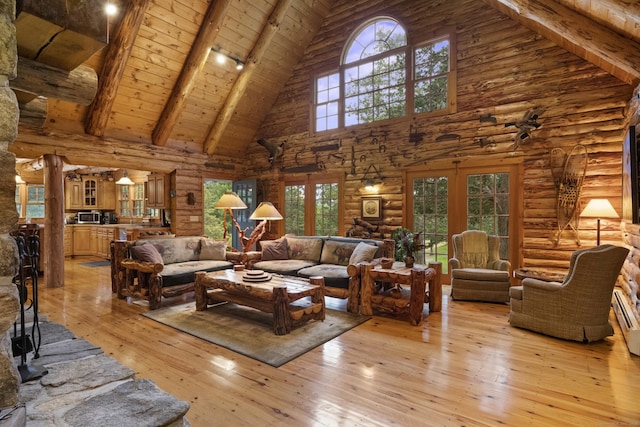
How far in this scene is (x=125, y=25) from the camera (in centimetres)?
511

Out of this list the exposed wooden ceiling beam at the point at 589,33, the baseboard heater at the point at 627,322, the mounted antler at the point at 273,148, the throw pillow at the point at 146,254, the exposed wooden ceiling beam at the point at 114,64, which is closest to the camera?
the baseboard heater at the point at 627,322

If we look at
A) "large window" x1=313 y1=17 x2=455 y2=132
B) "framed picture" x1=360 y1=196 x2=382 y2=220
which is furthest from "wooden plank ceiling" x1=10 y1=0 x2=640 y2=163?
"framed picture" x1=360 y1=196 x2=382 y2=220

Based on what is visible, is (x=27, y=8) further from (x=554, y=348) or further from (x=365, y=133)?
(x=365, y=133)

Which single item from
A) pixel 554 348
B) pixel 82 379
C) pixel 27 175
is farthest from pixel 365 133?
pixel 27 175

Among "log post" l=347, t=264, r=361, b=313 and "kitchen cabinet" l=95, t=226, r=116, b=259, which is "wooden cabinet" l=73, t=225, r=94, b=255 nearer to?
"kitchen cabinet" l=95, t=226, r=116, b=259

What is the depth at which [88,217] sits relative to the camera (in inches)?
388

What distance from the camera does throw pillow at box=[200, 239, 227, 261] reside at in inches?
→ 221

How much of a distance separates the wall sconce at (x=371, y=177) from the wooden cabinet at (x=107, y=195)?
314 inches

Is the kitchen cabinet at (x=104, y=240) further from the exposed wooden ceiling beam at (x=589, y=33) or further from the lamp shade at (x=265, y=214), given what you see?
the exposed wooden ceiling beam at (x=589, y=33)

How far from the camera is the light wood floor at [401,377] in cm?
216

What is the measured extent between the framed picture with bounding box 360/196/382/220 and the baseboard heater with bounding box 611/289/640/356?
3.69 meters

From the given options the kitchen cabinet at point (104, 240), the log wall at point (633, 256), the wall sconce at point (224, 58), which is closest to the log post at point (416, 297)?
the log wall at point (633, 256)

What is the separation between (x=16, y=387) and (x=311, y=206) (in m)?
6.78

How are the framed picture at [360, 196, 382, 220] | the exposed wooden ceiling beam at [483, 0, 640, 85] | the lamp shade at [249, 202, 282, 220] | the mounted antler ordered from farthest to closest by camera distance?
the mounted antler < the framed picture at [360, 196, 382, 220] < the lamp shade at [249, 202, 282, 220] < the exposed wooden ceiling beam at [483, 0, 640, 85]
